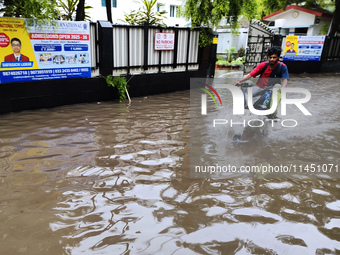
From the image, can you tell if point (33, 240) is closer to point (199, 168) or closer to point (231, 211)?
point (231, 211)

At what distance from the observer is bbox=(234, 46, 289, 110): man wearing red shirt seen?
5594mm

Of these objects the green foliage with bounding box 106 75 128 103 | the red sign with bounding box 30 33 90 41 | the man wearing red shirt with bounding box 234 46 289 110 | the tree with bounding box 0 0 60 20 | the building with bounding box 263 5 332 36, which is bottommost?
the green foliage with bounding box 106 75 128 103

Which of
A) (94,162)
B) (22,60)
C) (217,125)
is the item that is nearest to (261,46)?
(217,125)

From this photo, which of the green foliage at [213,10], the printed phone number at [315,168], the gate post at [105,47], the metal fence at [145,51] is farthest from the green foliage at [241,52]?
the printed phone number at [315,168]

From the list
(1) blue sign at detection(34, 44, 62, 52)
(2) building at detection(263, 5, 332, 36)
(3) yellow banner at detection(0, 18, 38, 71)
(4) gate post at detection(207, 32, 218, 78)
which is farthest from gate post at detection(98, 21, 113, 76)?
(2) building at detection(263, 5, 332, 36)

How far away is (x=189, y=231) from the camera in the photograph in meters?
2.95

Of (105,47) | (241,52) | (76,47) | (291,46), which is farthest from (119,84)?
(241,52)

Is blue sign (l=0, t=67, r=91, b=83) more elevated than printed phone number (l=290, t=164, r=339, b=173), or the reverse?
blue sign (l=0, t=67, r=91, b=83)

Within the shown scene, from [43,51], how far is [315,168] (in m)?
6.45

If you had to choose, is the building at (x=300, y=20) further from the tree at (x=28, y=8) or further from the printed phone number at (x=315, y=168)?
the printed phone number at (x=315, y=168)

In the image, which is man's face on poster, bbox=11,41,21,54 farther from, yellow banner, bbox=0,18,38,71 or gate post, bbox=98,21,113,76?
gate post, bbox=98,21,113,76

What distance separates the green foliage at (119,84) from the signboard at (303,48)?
1115 centimetres

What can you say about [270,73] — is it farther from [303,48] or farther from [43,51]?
[303,48]

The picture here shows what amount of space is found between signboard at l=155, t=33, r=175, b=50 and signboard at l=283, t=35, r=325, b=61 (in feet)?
29.1
